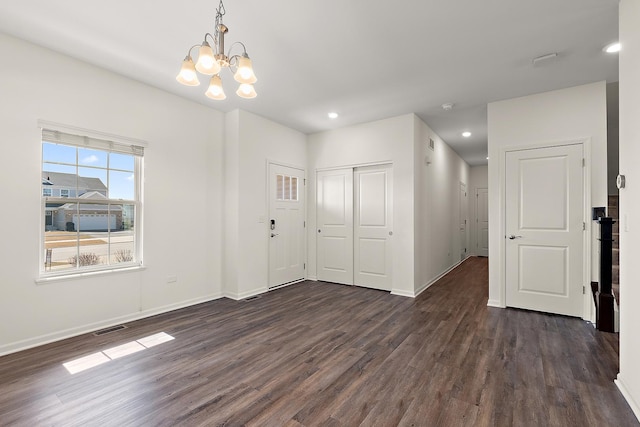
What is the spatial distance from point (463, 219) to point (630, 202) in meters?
6.34

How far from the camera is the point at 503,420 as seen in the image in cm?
180

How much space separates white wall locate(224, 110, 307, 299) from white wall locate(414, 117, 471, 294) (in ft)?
7.90

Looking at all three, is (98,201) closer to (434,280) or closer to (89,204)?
(89,204)

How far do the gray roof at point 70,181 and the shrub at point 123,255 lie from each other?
29.4 inches

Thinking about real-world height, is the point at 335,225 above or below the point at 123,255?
above

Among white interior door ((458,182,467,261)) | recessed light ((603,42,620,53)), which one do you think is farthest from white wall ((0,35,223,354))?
white interior door ((458,182,467,261))

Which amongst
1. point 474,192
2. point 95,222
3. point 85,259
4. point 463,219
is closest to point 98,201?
point 95,222

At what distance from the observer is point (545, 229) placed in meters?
3.74

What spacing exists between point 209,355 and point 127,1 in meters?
2.92

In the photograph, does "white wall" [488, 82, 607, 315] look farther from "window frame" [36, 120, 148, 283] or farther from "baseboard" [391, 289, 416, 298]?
"window frame" [36, 120, 148, 283]

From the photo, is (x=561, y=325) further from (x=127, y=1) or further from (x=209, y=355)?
(x=127, y=1)

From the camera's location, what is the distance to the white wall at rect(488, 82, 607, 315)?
11.3ft

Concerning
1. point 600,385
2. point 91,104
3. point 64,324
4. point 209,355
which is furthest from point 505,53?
point 64,324

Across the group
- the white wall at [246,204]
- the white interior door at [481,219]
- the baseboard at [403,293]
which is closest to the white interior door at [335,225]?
the baseboard at [403,293]
